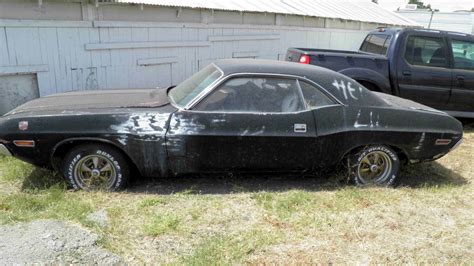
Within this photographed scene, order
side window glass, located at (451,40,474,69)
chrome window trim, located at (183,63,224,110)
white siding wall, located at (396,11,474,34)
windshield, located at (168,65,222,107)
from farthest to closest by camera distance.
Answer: white siding wall, located at (396,11,474,34)
side window glass, located at (451,40,474,69)
windshield, located at (168,65,222,107)
chrome window trim, located at (183,63,224,110)

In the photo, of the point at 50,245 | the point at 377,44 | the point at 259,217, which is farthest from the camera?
the point at 377,44

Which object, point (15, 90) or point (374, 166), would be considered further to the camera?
point (15, 90)

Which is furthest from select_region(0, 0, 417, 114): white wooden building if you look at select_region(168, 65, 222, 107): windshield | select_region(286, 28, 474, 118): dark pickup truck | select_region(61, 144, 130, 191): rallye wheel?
select_region(61, 144, 130, 191): rallye wheel

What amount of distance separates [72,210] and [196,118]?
1.42 m

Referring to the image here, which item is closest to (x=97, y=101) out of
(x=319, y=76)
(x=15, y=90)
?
(x=319, y=76)

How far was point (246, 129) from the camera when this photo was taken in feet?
13.4

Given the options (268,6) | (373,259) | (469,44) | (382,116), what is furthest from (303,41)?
(373,259)

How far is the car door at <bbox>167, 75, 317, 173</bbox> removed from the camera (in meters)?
4.03

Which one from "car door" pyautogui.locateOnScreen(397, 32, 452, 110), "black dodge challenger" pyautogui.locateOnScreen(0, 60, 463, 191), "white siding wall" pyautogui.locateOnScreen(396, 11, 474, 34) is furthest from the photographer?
"white siding wall" pyautogui.locateOnScreen(396, 11, 474, 34)

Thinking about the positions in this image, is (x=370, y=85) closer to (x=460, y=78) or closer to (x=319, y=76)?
(x=460, y=78)

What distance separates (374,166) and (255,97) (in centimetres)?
162

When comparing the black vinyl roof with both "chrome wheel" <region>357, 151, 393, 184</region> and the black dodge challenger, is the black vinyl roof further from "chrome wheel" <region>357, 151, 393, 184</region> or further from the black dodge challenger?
"chrome wheel" <region>357, 151, 393, 184</region>

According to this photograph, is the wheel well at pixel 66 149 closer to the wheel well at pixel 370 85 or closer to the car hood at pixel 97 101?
the car hood at pixel 97 101

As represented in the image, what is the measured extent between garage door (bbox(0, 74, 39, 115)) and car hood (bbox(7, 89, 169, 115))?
2148mm
